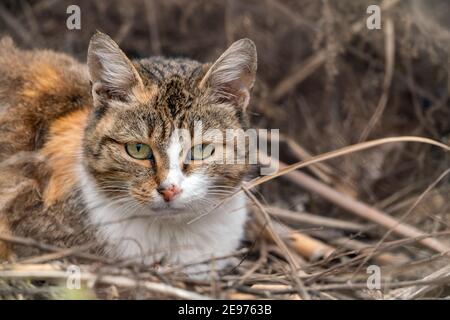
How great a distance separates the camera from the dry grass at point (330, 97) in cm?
425

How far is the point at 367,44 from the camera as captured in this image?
17.2 ft

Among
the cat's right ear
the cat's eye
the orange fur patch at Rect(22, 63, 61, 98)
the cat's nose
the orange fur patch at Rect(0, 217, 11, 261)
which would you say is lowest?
the orange fur patch at Rect(0, 217, 11, 261)

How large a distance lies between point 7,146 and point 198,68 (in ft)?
3.46

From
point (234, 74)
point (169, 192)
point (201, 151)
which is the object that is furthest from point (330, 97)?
point (169, 192)

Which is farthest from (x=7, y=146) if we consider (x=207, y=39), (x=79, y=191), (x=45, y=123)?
(x=207, y=39)

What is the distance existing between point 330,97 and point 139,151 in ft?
8.38

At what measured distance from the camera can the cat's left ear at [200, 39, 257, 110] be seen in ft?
10.5

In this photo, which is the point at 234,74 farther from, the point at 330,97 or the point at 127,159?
the point at 330,97

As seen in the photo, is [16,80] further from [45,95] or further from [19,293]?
[19,293]

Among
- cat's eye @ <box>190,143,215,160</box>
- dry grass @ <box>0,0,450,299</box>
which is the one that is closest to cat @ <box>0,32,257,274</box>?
cat's eye @ <box>190,143,215,160</box>

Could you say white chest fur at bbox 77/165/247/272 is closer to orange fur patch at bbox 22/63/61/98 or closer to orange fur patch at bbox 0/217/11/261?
orange fur patch at bbox 0/217/11/261

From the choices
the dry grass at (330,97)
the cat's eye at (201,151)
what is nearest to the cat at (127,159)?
the cat's eye at (201,151)

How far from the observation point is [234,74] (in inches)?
129
